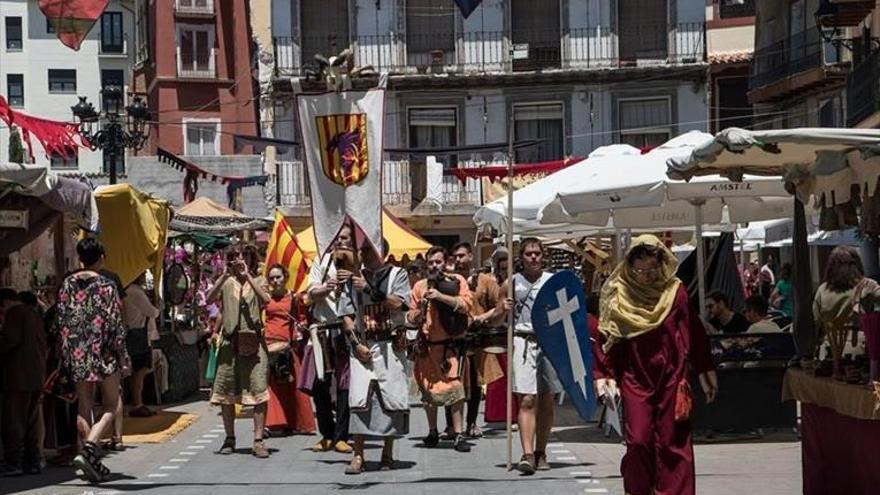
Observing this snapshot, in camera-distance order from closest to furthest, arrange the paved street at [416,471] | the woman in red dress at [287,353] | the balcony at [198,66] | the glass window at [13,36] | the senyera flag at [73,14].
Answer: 1. the paved street at [416,471]
2. the senyera flag at [73,14]
3. the woman in red dress at [287,353]
4. the balcony at [198,66]
5. the glass window at [13,36]

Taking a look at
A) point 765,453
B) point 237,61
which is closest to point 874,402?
point 765,453

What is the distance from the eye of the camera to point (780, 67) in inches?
1591

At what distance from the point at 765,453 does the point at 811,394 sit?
3335 mm

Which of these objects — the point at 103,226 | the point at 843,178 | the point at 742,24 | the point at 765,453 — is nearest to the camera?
the point at 843,178

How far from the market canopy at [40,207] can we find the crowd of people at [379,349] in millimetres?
678

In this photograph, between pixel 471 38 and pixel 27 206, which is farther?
pixel 471 38

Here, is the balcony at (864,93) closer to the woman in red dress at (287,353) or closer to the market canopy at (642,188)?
the market canopy at (642,188)

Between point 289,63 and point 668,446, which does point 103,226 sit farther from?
point 289,63

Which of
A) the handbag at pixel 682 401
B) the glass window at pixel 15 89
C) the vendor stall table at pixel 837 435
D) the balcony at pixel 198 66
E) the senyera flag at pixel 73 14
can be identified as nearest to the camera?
the vendor stall table at pixel 837 435

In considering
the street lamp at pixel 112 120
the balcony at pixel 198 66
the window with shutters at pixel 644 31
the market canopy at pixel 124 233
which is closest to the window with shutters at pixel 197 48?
the balcony at pixel 198 66

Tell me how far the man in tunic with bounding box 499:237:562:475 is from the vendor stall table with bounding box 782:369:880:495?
2.29m

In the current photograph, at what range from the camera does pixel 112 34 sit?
87625 millimetres

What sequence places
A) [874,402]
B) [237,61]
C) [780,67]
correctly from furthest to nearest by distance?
[237,61] → [780,67] → [874,402]

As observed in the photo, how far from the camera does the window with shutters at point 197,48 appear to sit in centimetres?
5300
